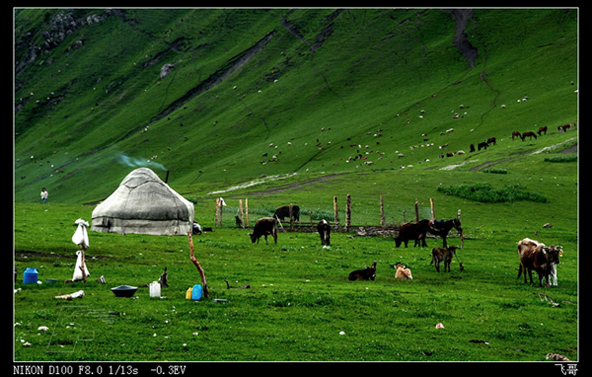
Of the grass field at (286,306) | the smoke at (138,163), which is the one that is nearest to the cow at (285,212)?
the smoke at (138,163)

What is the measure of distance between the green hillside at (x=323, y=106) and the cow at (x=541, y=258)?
61013 millimetres

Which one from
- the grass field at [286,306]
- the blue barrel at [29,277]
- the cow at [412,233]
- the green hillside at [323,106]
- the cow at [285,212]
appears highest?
the green hillside at [323,106]

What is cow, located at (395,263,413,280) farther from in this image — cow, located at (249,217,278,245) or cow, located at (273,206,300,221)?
cow, located at (273,206,300,221)

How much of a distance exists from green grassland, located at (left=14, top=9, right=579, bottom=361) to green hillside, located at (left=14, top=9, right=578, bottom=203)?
71 cm

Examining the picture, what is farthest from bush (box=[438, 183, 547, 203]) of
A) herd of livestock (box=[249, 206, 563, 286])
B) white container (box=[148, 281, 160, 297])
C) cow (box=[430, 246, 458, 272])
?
white container (box=[148, 281, 160, 297])

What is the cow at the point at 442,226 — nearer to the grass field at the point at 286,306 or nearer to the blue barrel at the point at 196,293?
the grass field at the point at 286,306

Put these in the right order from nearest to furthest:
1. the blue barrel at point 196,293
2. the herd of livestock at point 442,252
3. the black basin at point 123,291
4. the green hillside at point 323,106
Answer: the black basin at point 123,291 < the blue barrel at point 196,293 < the herd of livestock at point 442,252 < the green hillside at point 323,106

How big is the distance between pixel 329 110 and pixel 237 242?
112 metres

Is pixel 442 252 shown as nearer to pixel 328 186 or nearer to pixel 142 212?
pixel 142 212

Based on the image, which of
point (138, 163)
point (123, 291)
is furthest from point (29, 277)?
point (138, 163)

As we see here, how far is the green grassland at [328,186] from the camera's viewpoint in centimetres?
1909

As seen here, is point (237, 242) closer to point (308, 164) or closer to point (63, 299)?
point (63, 299)

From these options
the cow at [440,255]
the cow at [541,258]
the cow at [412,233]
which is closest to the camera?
the cow at [541,258]

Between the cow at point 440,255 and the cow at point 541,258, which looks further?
the cow at point 440,255
